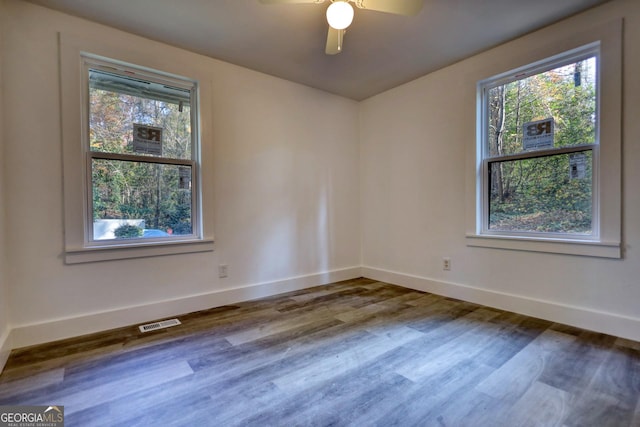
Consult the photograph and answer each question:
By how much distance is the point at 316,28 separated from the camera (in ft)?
7.84

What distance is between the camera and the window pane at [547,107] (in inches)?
91.7

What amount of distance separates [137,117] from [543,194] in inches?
145

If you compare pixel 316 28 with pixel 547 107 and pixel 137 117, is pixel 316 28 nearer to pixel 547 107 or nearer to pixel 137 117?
pixel 137 117

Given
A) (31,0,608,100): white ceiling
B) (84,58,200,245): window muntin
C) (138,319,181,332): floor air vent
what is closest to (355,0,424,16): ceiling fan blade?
(31,0,608,100): white ceiling

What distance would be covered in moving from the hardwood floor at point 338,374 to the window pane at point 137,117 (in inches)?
61.4

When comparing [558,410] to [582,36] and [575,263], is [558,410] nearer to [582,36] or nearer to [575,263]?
[575,263]

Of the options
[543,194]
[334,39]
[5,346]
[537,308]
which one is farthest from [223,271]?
[543,194]

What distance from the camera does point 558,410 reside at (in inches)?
54.4

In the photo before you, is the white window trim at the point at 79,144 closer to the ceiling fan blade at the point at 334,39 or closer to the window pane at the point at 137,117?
the window pane at the point at 137,117

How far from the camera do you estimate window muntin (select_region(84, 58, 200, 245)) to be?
94.0 inches

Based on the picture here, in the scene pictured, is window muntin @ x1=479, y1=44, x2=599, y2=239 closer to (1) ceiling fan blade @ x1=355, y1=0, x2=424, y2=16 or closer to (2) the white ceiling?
(2) the white ceiling

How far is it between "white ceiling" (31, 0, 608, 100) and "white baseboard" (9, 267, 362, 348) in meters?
2.34

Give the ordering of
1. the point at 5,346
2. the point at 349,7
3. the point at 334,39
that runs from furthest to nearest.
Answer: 1. the point at 334,39
2. the point at 5,346
3. the point at 349,7

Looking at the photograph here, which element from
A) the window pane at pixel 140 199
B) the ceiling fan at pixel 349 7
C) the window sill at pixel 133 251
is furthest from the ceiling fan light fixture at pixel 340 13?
the window sill at pixel 133 251
